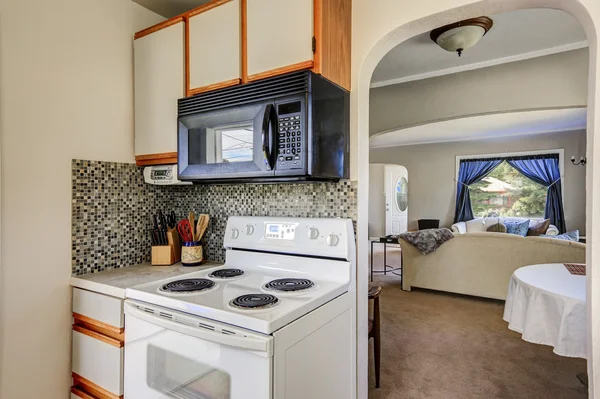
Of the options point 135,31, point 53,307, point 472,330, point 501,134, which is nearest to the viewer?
point 53,307

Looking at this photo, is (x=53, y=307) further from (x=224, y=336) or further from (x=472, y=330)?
(x=472, y=330)

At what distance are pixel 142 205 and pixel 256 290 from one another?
108 centimetres

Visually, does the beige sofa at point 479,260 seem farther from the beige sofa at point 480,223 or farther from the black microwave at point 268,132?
the black microwave at point 268,132

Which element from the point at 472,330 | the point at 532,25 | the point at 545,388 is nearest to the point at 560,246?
the point at 472,330

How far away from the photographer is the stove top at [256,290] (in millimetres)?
1122

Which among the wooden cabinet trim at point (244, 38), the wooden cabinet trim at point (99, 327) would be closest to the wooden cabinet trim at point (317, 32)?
the wooden cabinet trim at point (244, 38)

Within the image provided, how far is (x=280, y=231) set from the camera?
5.59 feet

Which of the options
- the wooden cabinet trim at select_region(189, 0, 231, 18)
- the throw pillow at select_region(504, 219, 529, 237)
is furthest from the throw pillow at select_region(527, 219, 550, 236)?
the wooden cabinet trim at select_region(189, 0, 231, 18)

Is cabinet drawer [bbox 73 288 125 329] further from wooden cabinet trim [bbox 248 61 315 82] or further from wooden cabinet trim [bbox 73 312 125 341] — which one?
wooden cabinet trim [bbox 248 61 315 82]

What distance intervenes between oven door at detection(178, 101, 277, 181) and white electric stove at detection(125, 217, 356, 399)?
36 cm

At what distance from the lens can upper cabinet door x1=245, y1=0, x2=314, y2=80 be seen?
4.57ft

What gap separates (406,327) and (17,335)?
2.83 meters

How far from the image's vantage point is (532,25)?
7.54ft

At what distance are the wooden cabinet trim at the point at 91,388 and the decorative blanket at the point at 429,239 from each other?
3416 millimetres
